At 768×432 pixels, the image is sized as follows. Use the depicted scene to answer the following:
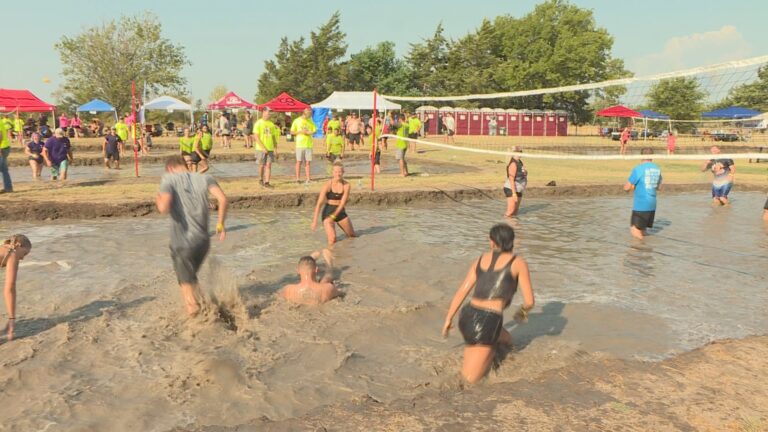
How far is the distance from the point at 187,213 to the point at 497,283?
10.4 feet

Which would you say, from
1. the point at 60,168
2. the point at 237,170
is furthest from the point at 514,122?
the point at 60,168

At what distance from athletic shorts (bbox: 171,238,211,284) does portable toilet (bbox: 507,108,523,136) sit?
144ft

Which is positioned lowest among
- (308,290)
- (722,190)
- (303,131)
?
(308,290)

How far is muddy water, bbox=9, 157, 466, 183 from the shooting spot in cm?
1877

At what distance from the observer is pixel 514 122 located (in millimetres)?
47625

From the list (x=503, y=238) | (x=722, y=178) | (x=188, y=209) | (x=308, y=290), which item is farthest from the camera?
(x=722, y=178)

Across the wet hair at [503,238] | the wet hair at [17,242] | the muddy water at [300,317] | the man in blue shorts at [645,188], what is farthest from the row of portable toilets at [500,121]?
the wet hair at [503,238]

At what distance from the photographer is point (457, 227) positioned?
11.6 metres

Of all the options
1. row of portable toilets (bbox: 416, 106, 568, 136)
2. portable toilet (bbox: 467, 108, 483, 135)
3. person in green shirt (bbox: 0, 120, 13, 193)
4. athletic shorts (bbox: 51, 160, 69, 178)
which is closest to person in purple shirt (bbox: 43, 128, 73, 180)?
athletic shorts (bbox: 51, 160, 69, 178)

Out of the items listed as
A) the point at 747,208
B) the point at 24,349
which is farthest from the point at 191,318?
the point at 747,208

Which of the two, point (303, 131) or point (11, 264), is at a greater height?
point (303, 131)

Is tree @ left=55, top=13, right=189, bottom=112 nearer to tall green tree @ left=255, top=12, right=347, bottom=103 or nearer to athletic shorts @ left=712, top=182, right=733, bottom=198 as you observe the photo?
tall green tree @ left=255, top=12, right=347, bottom=103

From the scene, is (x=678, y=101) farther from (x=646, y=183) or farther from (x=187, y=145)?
(x=187, y=145)

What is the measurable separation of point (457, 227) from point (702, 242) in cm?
452
